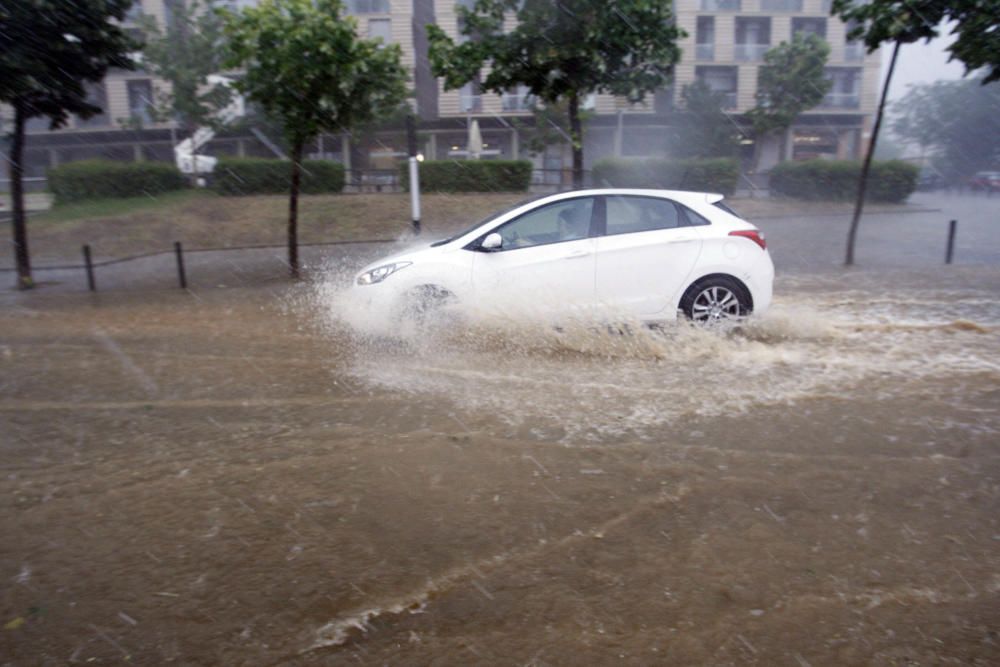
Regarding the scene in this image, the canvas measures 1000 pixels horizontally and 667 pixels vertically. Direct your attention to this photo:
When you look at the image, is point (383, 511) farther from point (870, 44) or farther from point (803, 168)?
point (803, 168)

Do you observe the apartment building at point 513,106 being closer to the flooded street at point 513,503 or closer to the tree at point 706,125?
the tree at point 706,125

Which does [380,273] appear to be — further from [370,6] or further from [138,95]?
[138,95]

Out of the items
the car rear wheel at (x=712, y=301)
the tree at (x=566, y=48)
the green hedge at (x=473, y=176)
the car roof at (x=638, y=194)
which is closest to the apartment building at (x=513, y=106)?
the green hedge at (x=473, y=176)

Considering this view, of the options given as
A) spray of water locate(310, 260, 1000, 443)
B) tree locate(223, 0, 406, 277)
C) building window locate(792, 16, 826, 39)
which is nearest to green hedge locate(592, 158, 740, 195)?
tree locate(223, 0, 406, 277)

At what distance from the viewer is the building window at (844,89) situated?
45.8 meters

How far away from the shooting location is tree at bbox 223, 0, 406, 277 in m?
12.4

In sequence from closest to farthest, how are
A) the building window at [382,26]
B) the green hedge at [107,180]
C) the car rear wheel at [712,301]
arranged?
the car rear wheel at [712,301] < the green hedge at [107,180] < the building window at [382,26]

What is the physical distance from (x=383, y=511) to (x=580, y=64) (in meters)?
11.0

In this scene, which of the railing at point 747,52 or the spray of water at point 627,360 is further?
the railing at point 747,52

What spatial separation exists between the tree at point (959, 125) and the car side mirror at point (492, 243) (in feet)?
180

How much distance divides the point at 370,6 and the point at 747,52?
70.7 ft

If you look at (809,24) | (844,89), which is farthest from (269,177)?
(844,89)

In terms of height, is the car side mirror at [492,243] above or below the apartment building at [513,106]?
below

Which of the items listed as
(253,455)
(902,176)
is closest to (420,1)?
(902,176)
